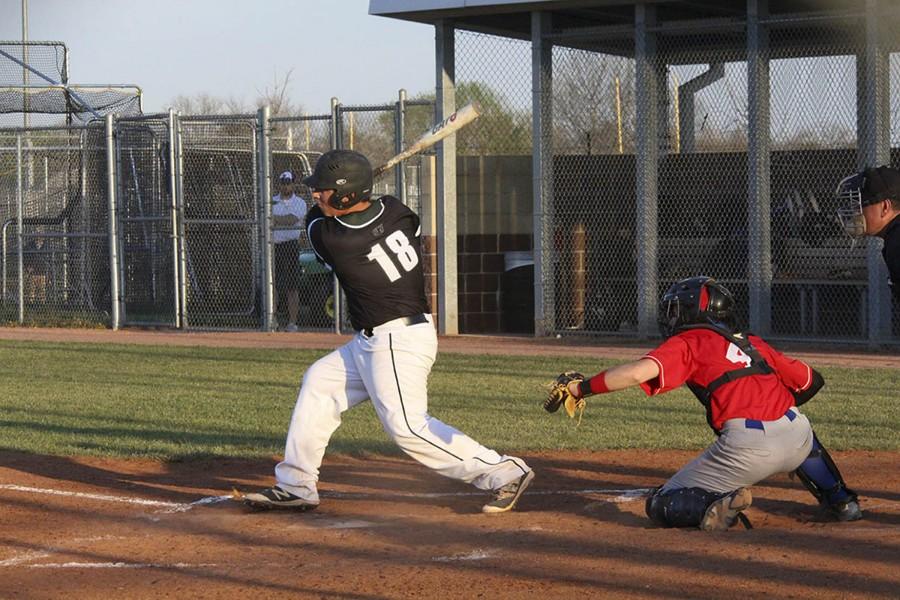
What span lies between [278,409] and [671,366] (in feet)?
16.9

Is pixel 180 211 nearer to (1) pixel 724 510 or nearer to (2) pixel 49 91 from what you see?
(2) pixel 49 91

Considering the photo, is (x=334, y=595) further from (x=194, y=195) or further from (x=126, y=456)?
(x=194, y=195)

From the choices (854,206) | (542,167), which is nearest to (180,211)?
(542,167)

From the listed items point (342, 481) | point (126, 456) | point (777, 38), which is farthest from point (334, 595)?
point (777, 38)

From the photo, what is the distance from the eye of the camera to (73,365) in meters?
13.9

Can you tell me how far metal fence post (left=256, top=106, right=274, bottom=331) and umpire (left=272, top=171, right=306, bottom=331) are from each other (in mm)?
128

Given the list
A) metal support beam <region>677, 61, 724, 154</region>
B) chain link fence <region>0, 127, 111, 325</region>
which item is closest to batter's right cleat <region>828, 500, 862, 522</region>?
metal support beam <region>677, 61, 724, 154</region>

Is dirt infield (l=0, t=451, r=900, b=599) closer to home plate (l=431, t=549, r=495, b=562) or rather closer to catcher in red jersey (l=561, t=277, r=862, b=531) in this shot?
home plate (l=431, t=549, r=495, b=562)

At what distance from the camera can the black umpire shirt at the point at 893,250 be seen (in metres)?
5.73

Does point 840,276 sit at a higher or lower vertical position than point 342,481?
higher

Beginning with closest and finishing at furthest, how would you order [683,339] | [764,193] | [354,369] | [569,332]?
[683,339], [354,369], [764,193], [569,332]

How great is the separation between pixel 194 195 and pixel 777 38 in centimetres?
792

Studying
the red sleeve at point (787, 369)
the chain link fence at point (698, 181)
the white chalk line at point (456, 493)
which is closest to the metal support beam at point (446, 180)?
the chain link fence at point (698, 181)

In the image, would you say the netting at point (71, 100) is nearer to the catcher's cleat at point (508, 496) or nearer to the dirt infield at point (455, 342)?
the dirt infield at point (455, 342)
